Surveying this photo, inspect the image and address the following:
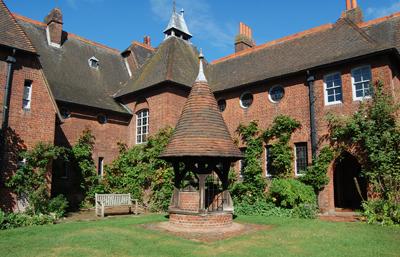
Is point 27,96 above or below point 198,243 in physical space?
above

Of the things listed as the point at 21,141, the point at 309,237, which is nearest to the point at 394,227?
the point at 309,237

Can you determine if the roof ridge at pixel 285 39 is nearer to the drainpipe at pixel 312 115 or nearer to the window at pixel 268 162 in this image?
the drainpipe at pixel 312 115

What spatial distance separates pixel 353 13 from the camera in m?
20.0

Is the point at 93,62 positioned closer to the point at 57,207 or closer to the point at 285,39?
the point at 57,207

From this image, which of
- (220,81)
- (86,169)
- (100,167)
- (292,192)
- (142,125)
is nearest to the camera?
(292,192)

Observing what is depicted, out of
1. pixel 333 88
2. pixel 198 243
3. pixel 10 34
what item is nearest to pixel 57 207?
pixel 10 34

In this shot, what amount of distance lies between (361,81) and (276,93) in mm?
4360

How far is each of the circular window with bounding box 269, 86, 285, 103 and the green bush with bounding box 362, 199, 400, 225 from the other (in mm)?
6983

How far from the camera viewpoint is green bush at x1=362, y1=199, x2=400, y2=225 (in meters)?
12.4

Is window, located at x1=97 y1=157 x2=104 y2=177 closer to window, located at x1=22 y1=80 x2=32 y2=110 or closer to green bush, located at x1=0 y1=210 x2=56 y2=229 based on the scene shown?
window, located at x1=22 y1=80 x2=32 y2=110

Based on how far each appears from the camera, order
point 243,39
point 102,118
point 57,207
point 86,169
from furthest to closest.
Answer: point 243,39
point 102,118
point 86,169
point 57,207

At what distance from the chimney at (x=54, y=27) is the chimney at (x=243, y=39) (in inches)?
485

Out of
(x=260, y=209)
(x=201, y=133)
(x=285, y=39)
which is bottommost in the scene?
(x=260, y=209)

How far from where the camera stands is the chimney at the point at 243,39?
25359mm
